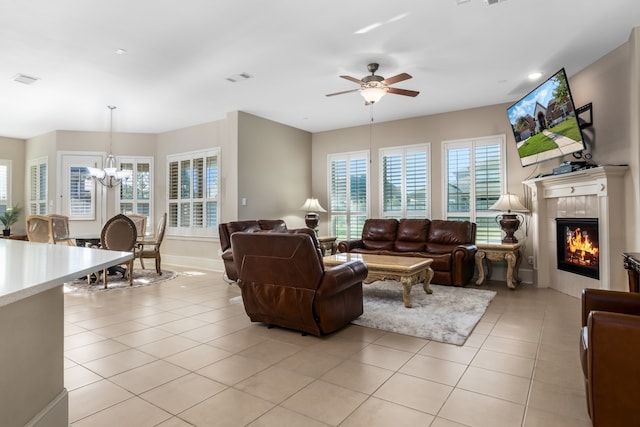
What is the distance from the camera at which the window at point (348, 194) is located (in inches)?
291

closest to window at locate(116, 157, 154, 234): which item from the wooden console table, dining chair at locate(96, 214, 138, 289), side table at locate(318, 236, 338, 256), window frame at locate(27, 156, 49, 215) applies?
window frame at locate(27, 156, 49, 215)

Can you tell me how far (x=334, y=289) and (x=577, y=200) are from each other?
146 inches

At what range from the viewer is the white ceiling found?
3195mm

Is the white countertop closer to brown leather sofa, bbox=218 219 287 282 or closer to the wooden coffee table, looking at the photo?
the wooden coffee table

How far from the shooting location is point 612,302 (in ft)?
Result: 6.99

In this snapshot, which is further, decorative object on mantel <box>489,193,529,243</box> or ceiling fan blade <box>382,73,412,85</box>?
decorative object on mantel <box>489,193,529,243</box>

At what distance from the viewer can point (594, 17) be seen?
11.0ft

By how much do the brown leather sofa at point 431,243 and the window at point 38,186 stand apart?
265 inches

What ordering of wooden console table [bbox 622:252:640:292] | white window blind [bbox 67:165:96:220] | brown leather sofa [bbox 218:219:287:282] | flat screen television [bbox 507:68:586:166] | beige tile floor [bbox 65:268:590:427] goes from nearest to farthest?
beige tile floor [bbox 65:268:590:427] → wooden console table [bbox 622:252:640:292] → flat screen television [bbox 507:68:586:166] → brown leather sofa [bbox 218:219:287:282] → white window blind [bbox 67:165:96:220]

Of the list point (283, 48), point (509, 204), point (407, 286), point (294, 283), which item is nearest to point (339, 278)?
point (294, 283)

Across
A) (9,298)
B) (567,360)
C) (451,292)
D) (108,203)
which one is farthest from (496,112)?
(108,203)

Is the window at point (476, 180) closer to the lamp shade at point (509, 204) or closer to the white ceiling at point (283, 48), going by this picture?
the lamp shade at point (509, 204)

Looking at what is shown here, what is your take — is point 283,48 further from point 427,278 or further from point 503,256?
point 503,256

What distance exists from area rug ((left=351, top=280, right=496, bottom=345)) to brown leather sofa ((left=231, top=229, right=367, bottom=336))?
44 cm
